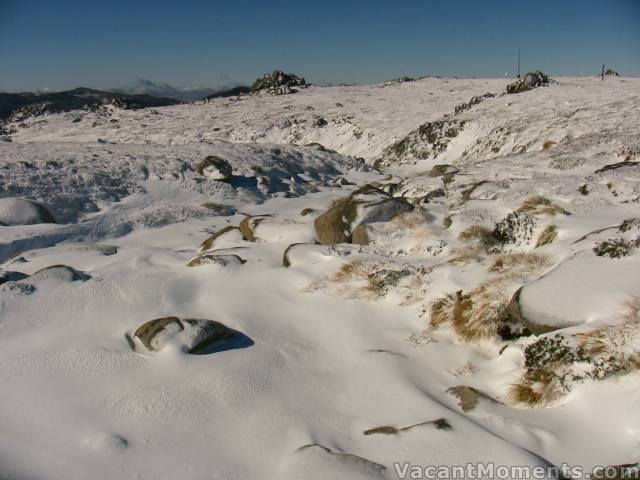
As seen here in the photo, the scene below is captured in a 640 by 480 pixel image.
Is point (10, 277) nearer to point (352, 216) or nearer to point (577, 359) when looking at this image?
point (352, 216)

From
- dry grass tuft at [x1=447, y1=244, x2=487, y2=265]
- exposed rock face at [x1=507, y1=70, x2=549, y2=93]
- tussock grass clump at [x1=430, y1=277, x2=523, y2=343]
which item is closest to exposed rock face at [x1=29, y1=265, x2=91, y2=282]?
tussock grass clump at [x1=430, y1=277, x2=523, y2=343]

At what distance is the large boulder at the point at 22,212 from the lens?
35.3ft

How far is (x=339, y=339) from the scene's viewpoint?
5.41m

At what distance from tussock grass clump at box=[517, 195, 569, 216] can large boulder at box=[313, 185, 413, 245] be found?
2076mm

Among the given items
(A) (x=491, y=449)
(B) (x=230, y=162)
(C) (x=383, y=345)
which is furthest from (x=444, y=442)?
(B) (x=230, y=162)

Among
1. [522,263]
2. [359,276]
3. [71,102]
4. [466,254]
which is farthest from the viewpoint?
[71,102]

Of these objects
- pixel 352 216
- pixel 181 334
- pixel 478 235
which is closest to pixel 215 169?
pixel 352 216

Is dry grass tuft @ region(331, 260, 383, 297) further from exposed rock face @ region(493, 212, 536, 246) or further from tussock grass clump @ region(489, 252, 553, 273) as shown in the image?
exposed rock face @ region(493, 212, 536, 246)

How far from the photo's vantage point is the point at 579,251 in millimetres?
5570

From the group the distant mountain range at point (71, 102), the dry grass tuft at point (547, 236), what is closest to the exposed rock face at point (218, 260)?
the dry grass tuft at point (547, 236)

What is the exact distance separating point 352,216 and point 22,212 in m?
8.33

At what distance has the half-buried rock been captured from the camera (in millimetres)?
4949

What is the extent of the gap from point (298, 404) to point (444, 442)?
1391 mm

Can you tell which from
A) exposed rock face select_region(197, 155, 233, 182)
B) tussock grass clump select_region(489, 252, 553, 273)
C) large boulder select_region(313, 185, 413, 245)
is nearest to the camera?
tussock grass clump select_region(489, 252, 553, 273)
